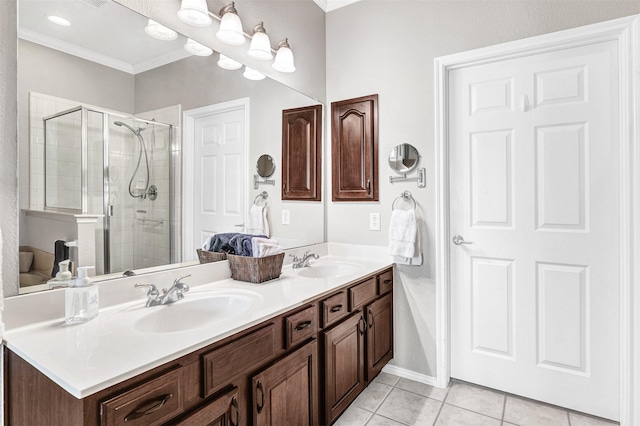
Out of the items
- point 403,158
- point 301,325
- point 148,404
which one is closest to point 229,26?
point 403,158

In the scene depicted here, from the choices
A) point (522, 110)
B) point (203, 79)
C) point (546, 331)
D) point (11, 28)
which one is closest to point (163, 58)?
point (203, 79)

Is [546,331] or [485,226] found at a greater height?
[485,226]

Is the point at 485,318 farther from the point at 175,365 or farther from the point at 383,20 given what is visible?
the point at 383,20

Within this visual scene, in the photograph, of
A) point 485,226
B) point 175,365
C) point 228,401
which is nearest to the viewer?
point 175,365

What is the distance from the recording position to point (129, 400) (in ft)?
2.76

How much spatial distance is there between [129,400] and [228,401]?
13.8 inches

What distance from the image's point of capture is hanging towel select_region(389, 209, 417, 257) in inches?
86.0

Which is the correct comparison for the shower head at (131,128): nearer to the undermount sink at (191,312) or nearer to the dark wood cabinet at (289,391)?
the undermount sink at (191,312)

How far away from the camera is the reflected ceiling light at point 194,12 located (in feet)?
5.15

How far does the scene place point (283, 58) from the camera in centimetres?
217

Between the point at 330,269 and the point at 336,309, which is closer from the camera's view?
the point at 336,309

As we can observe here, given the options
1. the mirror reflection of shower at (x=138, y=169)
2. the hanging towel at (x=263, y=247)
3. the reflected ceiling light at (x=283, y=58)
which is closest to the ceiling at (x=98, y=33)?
the mirror reflection of shower at (x=138, y=169)

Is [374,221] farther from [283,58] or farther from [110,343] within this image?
[110,343]

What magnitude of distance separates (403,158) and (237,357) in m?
1.68
